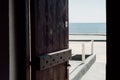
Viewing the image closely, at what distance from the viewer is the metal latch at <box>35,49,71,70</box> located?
222 cm

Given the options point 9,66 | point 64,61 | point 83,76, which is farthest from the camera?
point 83,76

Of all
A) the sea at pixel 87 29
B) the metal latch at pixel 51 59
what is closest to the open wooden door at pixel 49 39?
the metal latch at pixel 51 59

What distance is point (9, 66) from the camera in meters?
2.05

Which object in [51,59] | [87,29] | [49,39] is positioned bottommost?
[51,59]

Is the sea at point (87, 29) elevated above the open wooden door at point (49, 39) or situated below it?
above

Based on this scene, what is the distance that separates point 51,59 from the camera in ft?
7.81

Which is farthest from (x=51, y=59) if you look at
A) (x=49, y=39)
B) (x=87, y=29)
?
(x=87, y=29)

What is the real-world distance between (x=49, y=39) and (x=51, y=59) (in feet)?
0.68

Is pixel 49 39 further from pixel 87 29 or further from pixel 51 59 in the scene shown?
pixel 87 29

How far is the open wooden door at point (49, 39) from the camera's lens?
7.33 feet

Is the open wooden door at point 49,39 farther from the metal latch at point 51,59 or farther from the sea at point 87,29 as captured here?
the sea at point 87,29

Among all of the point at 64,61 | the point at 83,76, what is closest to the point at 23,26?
the point at 64,61
